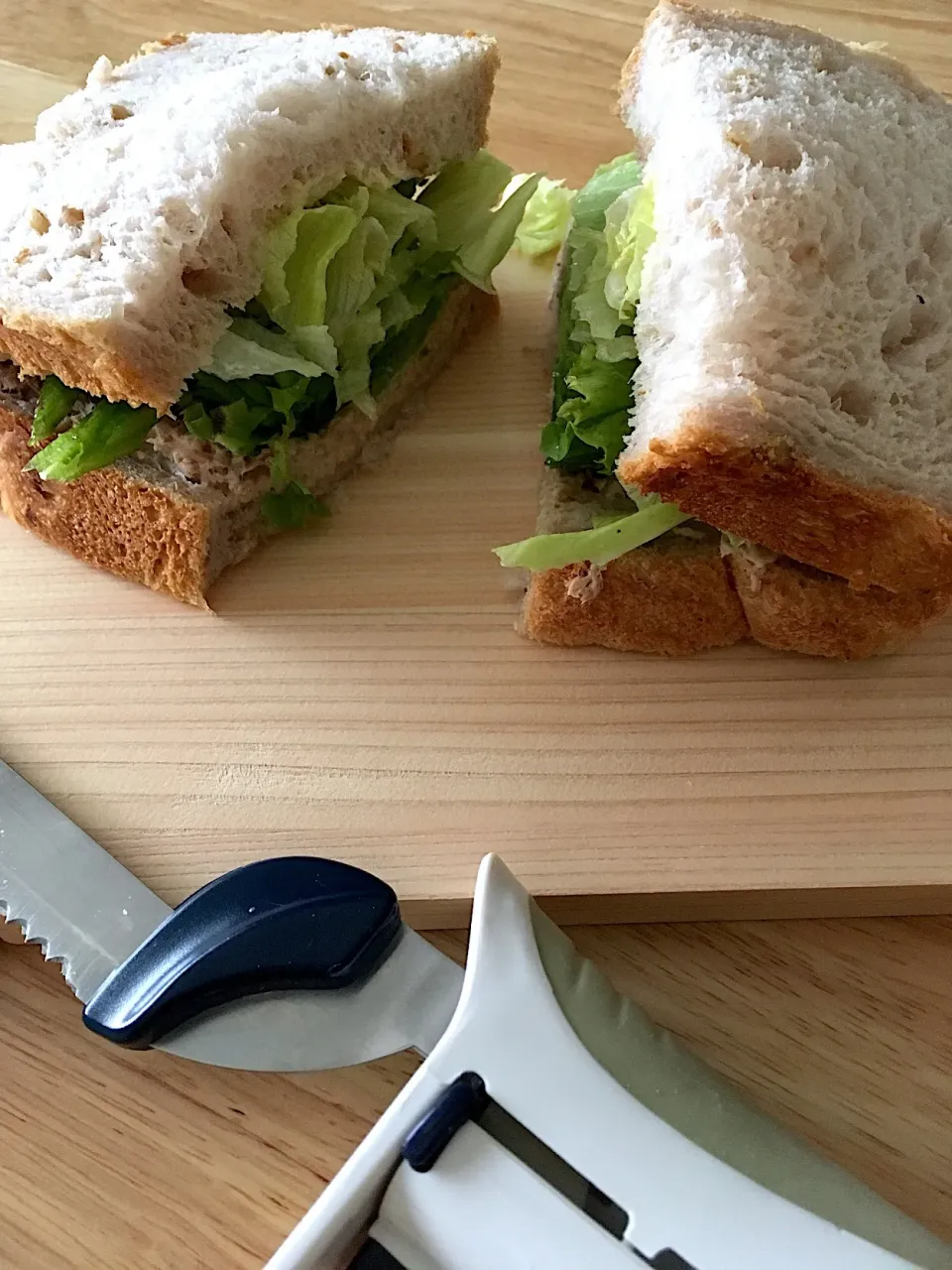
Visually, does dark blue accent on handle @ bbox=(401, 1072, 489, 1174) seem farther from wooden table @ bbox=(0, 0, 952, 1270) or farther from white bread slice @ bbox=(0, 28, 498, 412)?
white bread slice @ bbox=(0, 28, 498, 412)

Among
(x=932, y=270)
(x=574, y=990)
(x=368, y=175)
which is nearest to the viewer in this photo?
(x=574, y=990)

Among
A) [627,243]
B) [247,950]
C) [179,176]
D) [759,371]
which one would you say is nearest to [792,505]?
[759,371]

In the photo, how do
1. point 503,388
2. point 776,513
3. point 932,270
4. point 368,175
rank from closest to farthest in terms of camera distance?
point 776,513
point 932,270
point 368,175
point 503,388

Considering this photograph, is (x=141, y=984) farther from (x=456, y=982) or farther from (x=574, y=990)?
(x=574, y=990)

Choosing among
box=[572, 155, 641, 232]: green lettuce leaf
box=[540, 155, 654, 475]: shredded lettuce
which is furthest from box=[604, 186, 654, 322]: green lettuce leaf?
box=[572, 155, 641, 232]: green lettuce leaf

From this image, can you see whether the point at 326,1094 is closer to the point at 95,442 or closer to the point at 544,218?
the point at 95,442

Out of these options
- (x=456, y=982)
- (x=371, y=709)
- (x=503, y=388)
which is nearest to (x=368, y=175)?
(x=503, y=388)
